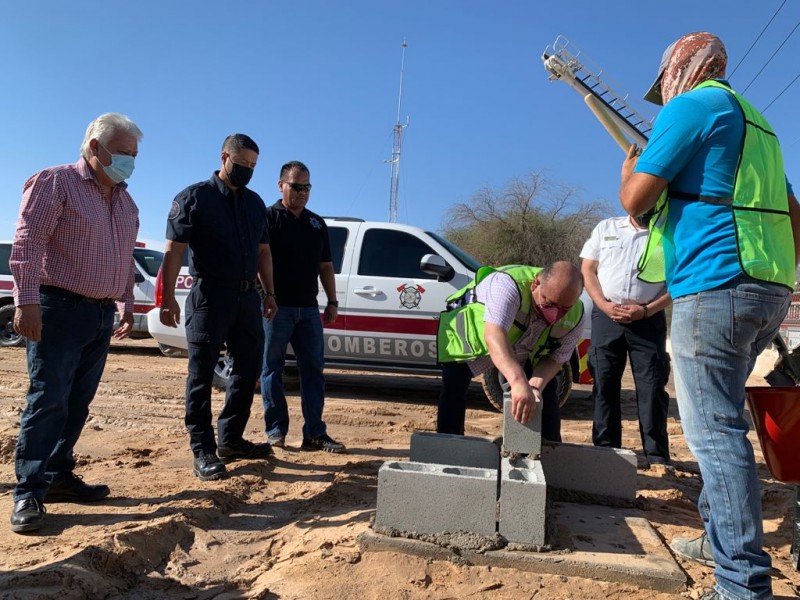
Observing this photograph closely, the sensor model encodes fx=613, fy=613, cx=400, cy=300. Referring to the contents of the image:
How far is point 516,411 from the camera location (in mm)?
2975

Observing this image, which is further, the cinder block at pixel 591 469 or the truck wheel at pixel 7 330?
the truck wheel at pixel 7 330

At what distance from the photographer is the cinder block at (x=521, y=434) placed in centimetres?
306

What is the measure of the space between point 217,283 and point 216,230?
327mm

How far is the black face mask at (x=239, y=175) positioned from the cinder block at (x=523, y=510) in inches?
98.1

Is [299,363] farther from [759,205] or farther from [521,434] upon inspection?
[759,205]

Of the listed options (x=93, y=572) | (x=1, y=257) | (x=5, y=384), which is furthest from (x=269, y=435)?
(x=1, y=257)

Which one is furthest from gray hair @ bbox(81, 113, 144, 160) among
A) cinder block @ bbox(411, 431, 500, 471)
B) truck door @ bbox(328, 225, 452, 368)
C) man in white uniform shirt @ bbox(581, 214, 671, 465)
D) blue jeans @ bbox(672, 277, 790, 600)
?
truck door @ bbox(328, 225, 452, 368)

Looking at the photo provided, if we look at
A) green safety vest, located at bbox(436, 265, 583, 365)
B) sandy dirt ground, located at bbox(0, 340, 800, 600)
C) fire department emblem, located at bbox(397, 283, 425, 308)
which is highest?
fire department emblem, located at bbox(397, 283, 425, 308)

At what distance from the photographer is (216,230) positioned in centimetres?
377

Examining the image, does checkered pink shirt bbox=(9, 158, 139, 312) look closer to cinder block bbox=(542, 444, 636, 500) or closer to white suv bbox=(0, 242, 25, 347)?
cinder block bbox=(542, 444, 636, 500)

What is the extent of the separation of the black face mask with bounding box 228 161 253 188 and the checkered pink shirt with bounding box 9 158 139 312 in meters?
0.76

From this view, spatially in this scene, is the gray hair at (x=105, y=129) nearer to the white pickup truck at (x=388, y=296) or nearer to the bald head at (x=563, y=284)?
the bald head at (x=563, y=284)

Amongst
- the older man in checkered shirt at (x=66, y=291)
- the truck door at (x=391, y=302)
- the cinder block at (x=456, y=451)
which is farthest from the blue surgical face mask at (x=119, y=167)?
the truck door at (x=391, y=302)

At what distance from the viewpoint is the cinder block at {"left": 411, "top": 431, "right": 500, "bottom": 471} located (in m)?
3.30
